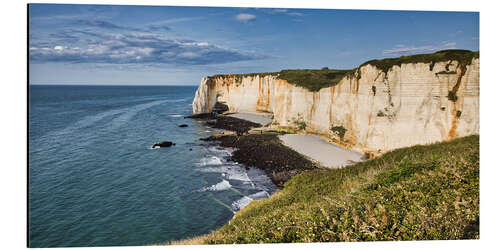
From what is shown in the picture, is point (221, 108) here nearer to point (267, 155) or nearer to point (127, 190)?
point (267, 155)

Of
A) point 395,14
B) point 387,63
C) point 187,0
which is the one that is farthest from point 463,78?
point 187,0

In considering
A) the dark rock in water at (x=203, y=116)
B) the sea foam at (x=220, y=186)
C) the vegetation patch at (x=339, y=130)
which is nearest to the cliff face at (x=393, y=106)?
the vegetation patch at (x=339, y=130)

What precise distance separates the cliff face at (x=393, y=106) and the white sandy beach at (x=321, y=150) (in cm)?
71

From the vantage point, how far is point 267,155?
62.3 ft

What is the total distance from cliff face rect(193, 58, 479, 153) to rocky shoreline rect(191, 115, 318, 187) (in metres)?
3.64

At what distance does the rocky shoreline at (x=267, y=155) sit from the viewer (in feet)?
52.3

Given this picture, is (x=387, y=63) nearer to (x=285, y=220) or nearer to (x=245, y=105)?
(x=285, y=220)

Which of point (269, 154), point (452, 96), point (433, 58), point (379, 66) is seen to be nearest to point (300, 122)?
point (269, 154)

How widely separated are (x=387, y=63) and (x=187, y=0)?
41.3ft

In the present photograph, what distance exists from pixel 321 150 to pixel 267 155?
3.85m

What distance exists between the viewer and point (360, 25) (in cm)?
771

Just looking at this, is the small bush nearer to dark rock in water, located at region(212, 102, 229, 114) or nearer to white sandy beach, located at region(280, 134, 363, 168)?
white sandy beach, located at region(280, 134, 363, 168)

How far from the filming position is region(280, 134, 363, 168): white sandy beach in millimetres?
16469

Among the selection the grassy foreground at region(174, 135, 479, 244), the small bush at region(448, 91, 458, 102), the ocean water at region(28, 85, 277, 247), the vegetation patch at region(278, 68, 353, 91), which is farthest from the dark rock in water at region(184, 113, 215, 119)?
the grassy foreground at region(174, 135, 479, 244)
